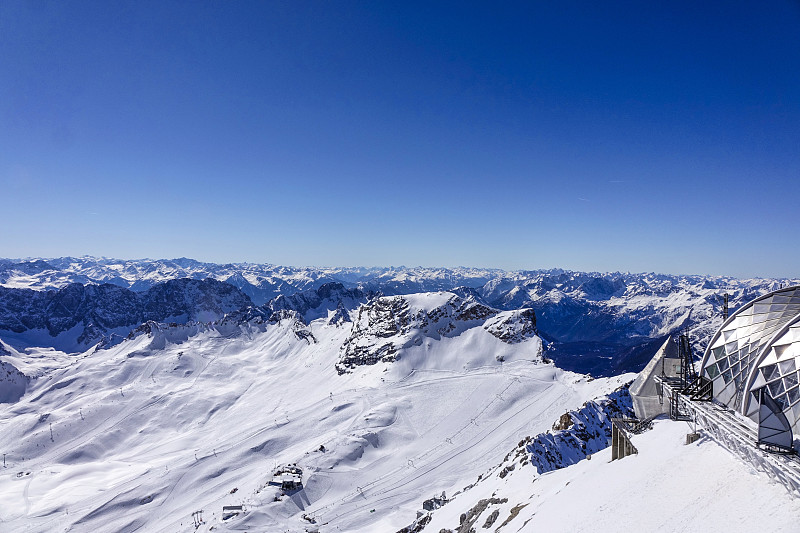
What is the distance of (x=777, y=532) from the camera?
14070 mm

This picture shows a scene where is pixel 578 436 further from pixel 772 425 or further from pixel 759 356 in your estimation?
pixel 772 425

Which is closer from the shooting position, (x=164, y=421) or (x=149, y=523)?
(x=149, y=523)

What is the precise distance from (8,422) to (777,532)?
231940 mm

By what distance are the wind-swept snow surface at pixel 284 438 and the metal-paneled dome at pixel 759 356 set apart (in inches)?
1974

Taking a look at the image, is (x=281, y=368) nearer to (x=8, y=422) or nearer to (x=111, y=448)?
(x=111, y=448)

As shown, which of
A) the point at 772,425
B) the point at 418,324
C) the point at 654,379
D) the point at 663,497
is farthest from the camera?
the point at 418,324

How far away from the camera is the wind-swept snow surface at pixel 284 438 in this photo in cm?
7325

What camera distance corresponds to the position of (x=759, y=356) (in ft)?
64.3

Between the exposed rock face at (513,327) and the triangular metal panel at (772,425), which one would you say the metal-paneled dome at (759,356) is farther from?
the exposed rock face at (513,327)

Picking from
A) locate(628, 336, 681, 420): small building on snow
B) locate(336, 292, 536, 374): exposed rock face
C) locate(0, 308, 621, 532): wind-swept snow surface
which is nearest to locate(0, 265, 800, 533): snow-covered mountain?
locate(0, 308, 621, 532): wind-swept snow surface

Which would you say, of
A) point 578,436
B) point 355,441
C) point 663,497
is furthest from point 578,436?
point 355,441

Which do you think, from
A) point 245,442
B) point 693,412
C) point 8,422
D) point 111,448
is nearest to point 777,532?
point 693,412

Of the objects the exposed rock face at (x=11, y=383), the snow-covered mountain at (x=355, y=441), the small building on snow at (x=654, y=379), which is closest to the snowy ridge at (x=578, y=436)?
the snow-covered mountain at (x=355, y=441)

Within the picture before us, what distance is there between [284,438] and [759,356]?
356ft
